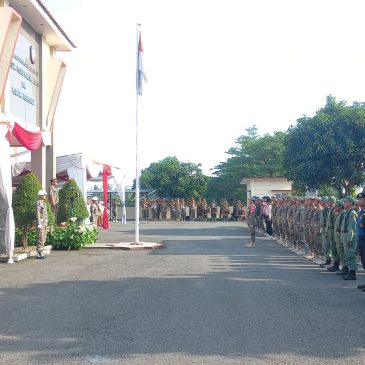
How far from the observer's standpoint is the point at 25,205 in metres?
15.9

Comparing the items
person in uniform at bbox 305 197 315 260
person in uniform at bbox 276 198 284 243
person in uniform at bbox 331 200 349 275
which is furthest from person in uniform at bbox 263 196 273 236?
person in uniform at bbox 331 200 349 275

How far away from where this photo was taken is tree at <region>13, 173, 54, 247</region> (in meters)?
15.8

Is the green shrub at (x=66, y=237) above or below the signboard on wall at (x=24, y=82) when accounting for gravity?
below

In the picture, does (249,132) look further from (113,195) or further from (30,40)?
(30,40)

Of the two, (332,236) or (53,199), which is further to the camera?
(53,199)

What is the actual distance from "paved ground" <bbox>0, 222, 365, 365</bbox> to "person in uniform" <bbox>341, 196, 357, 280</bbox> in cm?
36

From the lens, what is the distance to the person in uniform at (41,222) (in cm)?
1513

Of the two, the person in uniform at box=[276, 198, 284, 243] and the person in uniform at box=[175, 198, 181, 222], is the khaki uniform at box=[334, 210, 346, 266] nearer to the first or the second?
the person in uniform at box=[276, 198, 284, 243]

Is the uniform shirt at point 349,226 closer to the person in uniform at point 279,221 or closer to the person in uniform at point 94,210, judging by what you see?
the person in uniform at point 279,221

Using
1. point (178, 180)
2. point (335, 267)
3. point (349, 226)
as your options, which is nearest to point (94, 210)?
point (335, 267)

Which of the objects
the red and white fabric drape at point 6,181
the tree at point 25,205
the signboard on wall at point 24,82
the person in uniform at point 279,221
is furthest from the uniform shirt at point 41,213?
the person in uniform at point 279,221

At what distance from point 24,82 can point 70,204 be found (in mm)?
4608

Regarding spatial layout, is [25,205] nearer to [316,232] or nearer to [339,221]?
[316,232]

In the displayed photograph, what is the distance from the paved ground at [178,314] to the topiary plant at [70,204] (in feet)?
19.9
